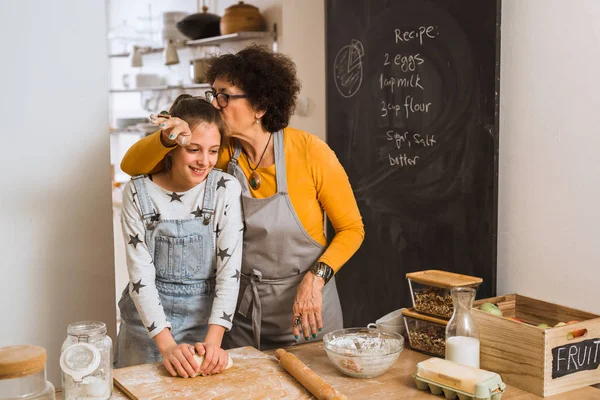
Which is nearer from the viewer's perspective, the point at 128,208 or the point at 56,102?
the point at 128,208

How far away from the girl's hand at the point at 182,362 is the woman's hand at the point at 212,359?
19 millimetres

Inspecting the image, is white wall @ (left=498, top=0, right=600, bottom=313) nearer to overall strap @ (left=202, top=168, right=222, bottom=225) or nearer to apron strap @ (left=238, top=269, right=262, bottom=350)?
apron strap @ (left=238, top=269, right=262, bottom=350)

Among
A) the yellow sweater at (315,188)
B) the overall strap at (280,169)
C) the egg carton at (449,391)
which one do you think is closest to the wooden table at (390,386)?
the egg carton at (449,391)

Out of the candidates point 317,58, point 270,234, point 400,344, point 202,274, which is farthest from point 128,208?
point 317,58

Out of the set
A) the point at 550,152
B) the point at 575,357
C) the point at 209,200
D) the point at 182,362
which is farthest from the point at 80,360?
the point at 550,152

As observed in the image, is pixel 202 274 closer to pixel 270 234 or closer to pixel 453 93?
pixel 270 234

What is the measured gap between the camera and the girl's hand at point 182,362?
1.51 metres

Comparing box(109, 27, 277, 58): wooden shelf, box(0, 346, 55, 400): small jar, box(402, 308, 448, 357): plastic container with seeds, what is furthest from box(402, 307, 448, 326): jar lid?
box(109, 27, 277, 58): wooden shelf

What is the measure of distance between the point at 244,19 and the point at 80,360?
8.39 ft

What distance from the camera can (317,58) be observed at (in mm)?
3143

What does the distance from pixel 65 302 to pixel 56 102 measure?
60 cm

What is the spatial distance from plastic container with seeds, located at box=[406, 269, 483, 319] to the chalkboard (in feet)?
1.61

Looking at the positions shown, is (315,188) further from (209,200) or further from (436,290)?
(436,290)

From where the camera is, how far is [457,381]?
1.39 meters
